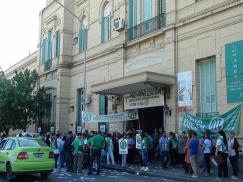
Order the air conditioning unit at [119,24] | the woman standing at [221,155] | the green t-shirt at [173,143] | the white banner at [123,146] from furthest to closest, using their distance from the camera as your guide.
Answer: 1. the air conditioning unit at [119,24]
2. the white banner at [123,146]
3. the green t-shirt at [173,143]
4. the woman standing at [221,155]

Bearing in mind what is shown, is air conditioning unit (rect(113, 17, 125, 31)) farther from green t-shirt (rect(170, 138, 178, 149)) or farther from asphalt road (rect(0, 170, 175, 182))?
asphalt road (rect(0, 170, 175, 182))

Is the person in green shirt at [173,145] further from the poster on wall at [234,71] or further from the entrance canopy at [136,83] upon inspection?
the entrance canopy at [136,83]

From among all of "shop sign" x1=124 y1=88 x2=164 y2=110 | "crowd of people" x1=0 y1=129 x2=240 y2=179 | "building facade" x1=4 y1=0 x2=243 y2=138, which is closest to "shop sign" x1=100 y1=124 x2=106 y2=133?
"building facade" x1=4 y1=0 x2=243 y2=138

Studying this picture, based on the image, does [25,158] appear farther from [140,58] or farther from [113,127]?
[113,127]

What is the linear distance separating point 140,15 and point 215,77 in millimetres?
7496

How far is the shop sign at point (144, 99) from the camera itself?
69.5 ft

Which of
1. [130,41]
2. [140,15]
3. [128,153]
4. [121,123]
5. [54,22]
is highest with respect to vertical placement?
[54,22]

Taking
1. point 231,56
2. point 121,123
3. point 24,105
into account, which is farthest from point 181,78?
point 24,105

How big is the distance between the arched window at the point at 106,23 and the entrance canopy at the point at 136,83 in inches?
217

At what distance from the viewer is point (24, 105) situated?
104 feet

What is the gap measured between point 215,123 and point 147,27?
814 centimetres

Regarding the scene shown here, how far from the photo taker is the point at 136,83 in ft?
66.4

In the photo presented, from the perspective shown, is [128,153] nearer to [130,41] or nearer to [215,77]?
[215,77]

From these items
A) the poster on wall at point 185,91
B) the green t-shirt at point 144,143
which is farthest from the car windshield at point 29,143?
the poster on wall at point 185,91
